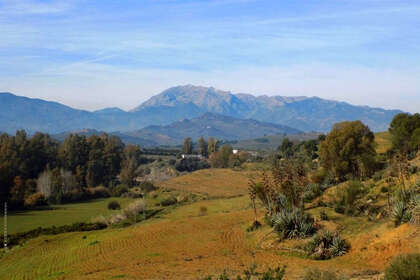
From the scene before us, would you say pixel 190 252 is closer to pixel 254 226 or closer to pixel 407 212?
pixel 254 226

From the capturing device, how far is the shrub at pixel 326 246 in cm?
1834

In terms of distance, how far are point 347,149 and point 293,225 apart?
19387 millimetres

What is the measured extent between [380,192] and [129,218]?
80.9 ft

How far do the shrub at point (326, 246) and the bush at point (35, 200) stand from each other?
50.9 metres

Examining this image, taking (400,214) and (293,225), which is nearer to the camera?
(400,214)

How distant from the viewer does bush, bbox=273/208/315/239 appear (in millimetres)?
21297

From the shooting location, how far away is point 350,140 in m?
39.1

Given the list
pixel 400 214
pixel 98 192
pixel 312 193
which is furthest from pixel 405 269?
pixel 98 192

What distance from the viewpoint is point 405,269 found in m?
10.2

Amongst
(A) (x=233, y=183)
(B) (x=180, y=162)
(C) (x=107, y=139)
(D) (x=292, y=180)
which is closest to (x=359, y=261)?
(D) (x=292, y=180)

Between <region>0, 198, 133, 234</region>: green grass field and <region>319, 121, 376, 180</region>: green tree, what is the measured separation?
26.9 metres


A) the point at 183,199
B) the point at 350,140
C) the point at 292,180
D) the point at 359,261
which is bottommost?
the point at 183,199

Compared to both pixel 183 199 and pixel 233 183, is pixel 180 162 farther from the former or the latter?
pixel 183 199

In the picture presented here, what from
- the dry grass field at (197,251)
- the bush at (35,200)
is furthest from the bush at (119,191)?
the dry grass field at (197,251)
